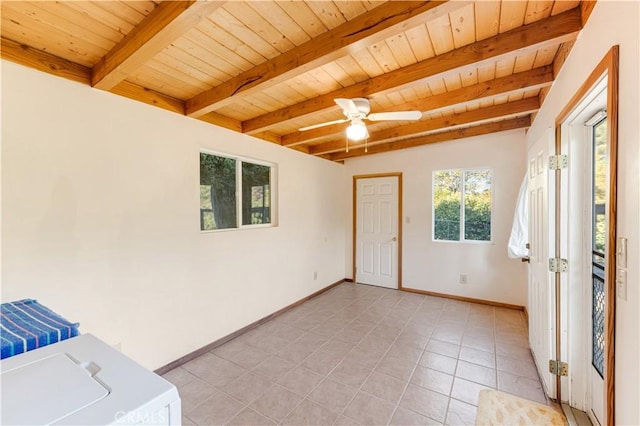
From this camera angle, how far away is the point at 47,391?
75 cm

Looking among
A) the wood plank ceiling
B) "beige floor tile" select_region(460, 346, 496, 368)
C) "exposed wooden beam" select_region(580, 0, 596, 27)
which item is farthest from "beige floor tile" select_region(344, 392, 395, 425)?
"exposed wooden beam" select_region(580, 0, 596, 27)

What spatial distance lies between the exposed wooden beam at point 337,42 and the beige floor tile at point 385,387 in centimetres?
242

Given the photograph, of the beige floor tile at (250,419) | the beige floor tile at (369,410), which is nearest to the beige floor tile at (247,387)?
the beige floor tile at (250,419)

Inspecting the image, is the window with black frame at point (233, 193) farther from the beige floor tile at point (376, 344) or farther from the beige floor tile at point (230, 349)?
the beige floor tile at point (376, 344)

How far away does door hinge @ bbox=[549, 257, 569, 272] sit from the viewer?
6.25ft

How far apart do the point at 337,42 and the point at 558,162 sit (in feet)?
5.70

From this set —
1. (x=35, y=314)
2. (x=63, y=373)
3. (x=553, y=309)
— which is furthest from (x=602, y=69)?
(x=35, y=314)

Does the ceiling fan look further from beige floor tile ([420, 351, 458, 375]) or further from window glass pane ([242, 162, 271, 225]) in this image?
beige floor tile ([420, 351, 458, 375])

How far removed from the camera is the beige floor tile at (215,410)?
73.7 inches

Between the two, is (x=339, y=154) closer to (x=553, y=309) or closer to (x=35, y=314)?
(x=553, y=309)

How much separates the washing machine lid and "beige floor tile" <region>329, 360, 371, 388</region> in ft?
6.38

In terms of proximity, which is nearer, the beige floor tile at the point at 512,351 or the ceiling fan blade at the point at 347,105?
the ceiling fan blade at the point at 347,105

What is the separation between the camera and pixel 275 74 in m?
1.89

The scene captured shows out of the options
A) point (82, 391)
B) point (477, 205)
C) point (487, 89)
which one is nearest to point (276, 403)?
point (82, 391)
